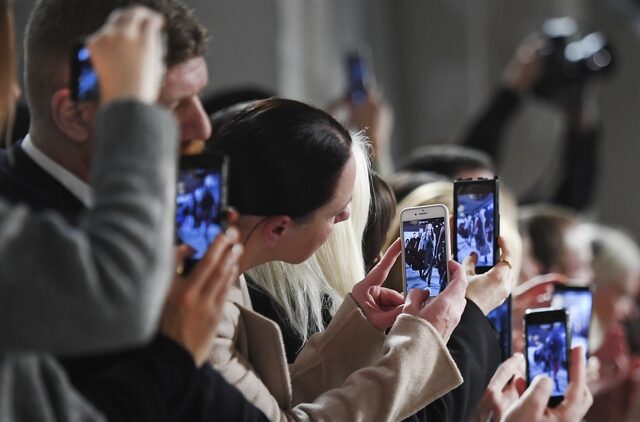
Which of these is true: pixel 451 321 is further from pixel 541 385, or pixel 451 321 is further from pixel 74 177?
pixel 74 177

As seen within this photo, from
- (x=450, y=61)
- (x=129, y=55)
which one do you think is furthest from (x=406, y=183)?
(x=450, y=61)

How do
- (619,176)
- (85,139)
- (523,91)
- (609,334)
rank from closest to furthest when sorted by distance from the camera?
(85,139) < (609,334) < (523,91) < (619,176)

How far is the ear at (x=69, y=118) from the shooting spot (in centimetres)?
135

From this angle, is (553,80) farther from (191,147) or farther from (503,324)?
(191,147)

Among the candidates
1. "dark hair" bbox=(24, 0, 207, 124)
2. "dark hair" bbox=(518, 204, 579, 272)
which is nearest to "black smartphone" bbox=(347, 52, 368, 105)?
"dark hair" bbox=(518, 204, 579, 272)

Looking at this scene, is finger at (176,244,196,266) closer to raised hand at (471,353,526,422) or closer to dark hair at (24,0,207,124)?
dark hair at (24,0,207,124)

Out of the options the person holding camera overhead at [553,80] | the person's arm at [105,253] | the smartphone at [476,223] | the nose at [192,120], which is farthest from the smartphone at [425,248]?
the person holding camera overhead at [553,80]

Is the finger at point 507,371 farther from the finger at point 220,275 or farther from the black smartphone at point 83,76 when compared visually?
the black smartphone at point 83,76

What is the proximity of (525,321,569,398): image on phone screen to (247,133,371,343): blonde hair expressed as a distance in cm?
33

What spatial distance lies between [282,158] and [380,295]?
38cm

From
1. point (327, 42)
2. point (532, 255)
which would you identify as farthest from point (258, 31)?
point (532, 255)

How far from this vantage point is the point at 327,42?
18.1 ft

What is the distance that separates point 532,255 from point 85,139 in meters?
2.45

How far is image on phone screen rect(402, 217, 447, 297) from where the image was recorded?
1.74 m
